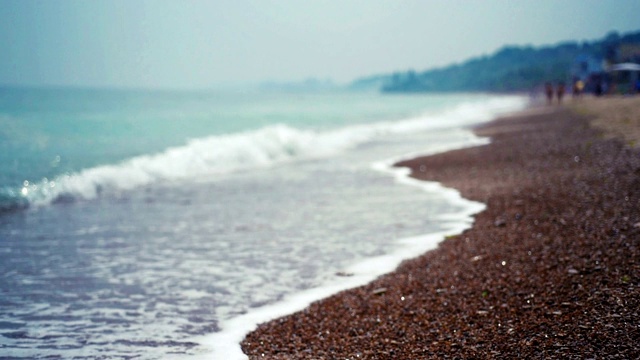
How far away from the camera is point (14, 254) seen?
850 centimetres

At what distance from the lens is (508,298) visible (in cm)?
575

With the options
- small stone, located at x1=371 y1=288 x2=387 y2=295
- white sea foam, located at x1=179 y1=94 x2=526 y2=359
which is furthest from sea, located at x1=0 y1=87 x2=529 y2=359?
small stone, located at x1=371 y1=288 x2=387 y2=295

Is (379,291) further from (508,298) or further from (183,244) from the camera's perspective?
(183,244)

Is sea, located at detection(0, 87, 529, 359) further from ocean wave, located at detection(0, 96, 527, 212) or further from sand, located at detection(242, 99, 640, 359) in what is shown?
sand, located at detection(242, 99, 640, 359)

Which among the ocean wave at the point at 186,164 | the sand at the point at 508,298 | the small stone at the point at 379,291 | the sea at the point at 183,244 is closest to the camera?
the sand at the point at 508,298

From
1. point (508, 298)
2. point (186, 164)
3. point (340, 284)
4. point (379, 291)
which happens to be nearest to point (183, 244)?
point (340, 284)

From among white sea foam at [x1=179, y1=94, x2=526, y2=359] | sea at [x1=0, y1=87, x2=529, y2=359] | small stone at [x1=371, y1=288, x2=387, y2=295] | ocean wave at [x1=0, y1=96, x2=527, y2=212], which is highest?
ocean wave at [x1=0, y1=96, x2=527, y2=212]

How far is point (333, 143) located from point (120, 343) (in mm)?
24108

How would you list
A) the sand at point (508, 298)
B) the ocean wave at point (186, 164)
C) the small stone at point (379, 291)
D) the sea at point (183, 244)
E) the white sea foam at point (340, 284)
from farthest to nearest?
the ocean wave at point (186, 164), the small stone at point (379, 291), the sea at point (183, 244), the white sea foam at point (340, 284), the sand at point (508, 298)

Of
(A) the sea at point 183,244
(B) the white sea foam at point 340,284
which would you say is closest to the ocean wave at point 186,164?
(A) the sea at point 183,244

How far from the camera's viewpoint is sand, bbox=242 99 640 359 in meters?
4.68

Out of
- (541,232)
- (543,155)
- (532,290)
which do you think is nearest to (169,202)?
(541,232)

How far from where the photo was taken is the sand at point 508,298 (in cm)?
468

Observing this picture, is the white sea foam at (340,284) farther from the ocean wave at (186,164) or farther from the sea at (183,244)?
the ocean wave at (186,164)
